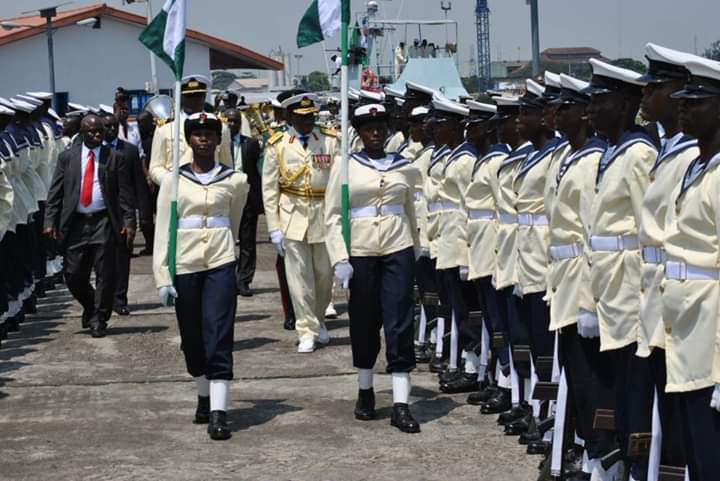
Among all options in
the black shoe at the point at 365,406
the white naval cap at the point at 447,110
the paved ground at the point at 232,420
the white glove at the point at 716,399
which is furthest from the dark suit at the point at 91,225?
the white glove at the point at 716,399

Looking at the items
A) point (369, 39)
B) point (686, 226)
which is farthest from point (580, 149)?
point (369, 39)

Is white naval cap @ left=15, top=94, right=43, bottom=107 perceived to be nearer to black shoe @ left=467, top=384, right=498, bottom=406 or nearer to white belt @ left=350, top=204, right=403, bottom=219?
white belt @ left=350, top=204, right=403, bottom=219

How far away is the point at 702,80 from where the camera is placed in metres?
5.73

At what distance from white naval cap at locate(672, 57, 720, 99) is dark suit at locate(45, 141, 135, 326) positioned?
9.05 m

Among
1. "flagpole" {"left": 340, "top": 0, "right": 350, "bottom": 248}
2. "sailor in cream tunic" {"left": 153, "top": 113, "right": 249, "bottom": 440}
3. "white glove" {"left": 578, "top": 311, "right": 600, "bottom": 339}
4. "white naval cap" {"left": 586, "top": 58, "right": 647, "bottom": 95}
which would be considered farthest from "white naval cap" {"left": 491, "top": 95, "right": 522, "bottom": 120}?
"white glove" {"left": 578, "top": 311, "right": 600, "bottom": 339}

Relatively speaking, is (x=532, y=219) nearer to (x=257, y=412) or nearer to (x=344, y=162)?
(x=344, y=162)

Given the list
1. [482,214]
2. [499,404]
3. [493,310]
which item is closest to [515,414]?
[499,404]

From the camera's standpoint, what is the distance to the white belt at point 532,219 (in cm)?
885

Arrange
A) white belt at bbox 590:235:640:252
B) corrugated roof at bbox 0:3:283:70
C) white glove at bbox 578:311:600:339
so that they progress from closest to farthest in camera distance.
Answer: white belt at bbox 590:235:640:252
white glove at bbox 578:311:600:339
corrugated roof at bbox 0:3:283:70

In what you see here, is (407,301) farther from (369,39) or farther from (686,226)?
(369,39)

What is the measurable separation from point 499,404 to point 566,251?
2.43 m

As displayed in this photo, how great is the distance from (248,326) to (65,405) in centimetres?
399

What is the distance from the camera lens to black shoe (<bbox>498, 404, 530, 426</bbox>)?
9234 mm

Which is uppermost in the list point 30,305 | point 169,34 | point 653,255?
point 169,34
